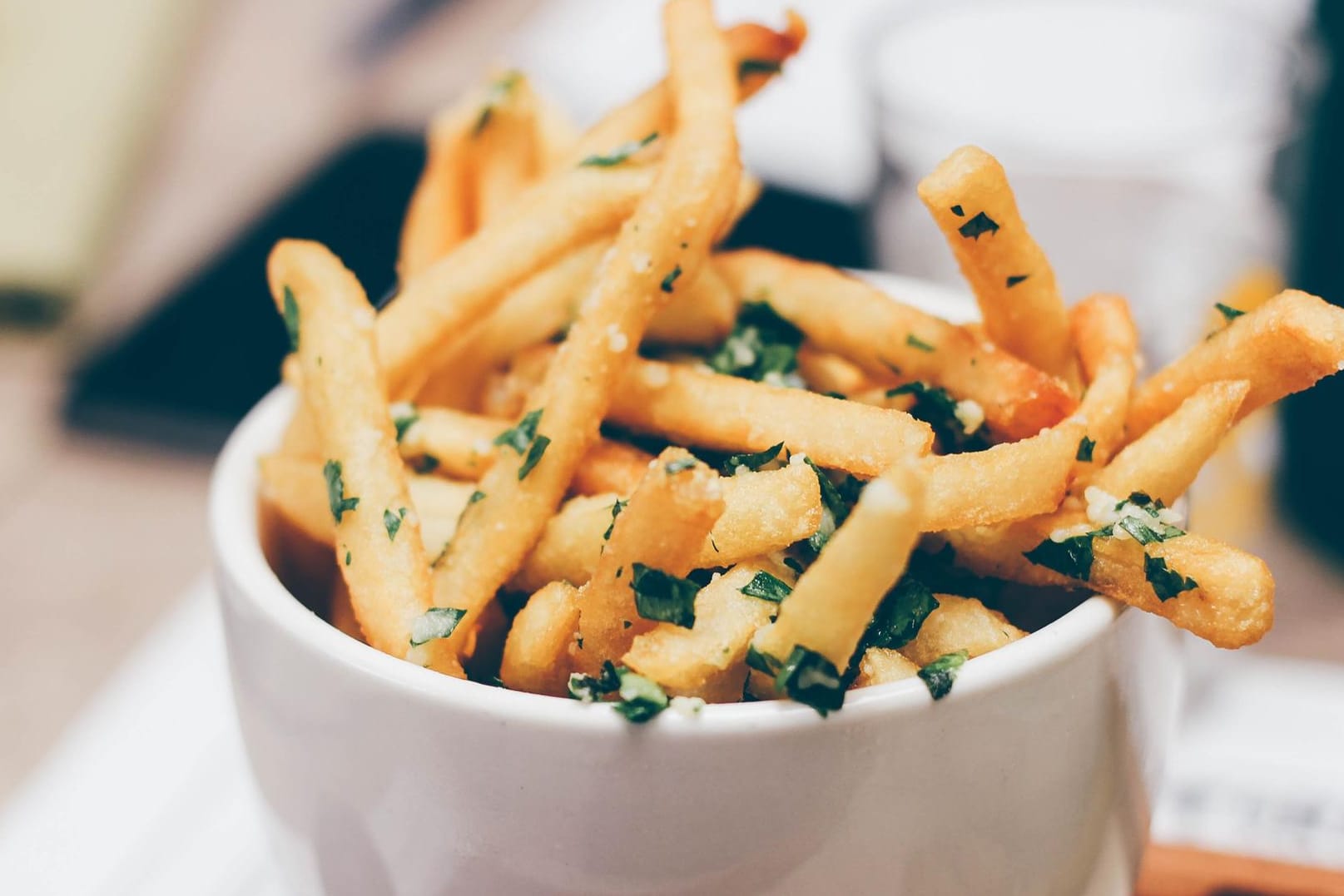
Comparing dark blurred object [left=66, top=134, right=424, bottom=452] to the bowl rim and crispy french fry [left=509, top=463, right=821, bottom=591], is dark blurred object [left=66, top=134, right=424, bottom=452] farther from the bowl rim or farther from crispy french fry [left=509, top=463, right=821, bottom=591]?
crispy french fry [left=509, top=463, right=821, bottom=591]

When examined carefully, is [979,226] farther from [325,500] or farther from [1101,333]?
[325,500]

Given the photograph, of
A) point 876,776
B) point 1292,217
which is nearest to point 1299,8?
point 1292,217

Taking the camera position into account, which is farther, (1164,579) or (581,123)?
(581,123)

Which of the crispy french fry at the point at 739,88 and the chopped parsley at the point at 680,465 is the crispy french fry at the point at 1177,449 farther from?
the crispy french fry at the point at 739,88

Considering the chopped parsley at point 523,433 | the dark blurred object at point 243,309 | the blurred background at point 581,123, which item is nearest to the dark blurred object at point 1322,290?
the blurred background at point 581,123

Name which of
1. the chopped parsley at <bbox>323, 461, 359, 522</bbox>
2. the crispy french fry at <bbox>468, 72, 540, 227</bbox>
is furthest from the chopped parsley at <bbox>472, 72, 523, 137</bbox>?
the chopped parsley at <bbox>323, 461, 359, 522</bbox>

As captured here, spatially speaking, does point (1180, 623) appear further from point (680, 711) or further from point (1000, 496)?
point (680, 711)

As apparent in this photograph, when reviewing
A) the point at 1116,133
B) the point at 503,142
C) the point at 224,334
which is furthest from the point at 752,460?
the point at 224,334
